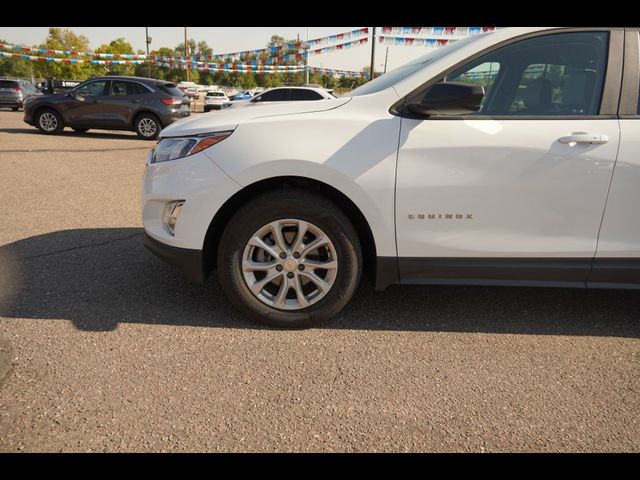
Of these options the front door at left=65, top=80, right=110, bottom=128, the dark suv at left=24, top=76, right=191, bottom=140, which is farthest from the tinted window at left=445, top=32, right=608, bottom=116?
the front door at left=65, top=80, right=110, bottom=128

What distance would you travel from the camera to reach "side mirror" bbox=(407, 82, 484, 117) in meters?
2.49

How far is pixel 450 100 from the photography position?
8.27ft

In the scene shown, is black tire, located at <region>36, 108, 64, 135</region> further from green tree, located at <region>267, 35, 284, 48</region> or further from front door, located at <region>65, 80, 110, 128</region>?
green tree, located at <region>267, 35, 284, 48</region>

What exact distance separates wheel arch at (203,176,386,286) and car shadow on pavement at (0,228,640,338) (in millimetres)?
Answer: 383

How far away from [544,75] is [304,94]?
42.9 ft

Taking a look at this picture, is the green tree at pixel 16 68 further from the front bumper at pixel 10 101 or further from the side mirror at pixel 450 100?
the side mirror at pixel 450 100

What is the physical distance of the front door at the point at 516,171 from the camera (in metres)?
2.60

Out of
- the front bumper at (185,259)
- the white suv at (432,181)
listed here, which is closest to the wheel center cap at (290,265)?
the white suv at (432,181)

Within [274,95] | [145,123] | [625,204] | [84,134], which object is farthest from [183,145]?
[274,95]

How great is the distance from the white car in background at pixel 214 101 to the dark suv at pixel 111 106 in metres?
15.1

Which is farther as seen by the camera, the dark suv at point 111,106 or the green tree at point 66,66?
the green tree at point 66,66

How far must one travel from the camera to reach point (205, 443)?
6.40 feet

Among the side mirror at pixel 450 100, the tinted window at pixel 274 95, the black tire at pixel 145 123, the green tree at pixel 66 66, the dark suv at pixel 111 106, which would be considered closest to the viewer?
the side mirror at pixel 450 100

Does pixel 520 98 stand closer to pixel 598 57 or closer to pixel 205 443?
pixel 598 57
